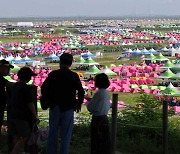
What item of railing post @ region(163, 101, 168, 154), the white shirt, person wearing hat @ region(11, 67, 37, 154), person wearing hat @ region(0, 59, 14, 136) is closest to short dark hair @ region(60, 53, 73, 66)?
person wearing hat @ region(11, 67, 37, 154)

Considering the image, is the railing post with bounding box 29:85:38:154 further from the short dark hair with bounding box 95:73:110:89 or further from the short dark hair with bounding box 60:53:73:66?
the short dark hair with bounding box 95:73:110:89

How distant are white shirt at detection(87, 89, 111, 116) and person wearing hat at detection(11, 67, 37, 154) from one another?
3.22ft

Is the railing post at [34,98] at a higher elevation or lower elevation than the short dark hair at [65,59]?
lower

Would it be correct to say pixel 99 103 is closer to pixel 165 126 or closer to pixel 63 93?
pixel 63 93

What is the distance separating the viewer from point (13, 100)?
730cm

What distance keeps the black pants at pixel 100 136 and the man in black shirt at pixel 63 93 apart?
500 mm

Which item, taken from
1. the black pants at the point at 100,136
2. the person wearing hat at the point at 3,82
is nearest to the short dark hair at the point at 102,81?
the black pants at the point at 100,136

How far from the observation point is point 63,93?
7.20m

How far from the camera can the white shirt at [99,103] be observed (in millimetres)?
7445

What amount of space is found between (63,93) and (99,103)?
659mm

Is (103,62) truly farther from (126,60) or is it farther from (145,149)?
(145,149)

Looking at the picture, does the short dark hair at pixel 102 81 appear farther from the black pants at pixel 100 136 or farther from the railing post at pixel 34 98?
the railing post at pixel 34 98

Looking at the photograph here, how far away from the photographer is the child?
24.5 ft

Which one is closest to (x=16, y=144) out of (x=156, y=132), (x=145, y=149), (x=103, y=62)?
(x=145, y=149)
